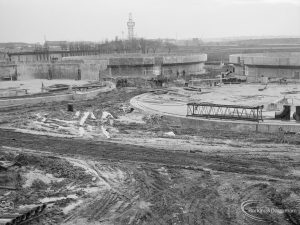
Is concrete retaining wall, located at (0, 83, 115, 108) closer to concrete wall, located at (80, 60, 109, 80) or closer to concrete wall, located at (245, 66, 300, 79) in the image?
concrete wall, located at (80, 60, 109, 80)

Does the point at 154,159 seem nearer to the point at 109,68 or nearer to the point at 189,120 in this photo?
the point at 189,120

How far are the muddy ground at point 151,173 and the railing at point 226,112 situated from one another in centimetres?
97

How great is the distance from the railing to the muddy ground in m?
0.97

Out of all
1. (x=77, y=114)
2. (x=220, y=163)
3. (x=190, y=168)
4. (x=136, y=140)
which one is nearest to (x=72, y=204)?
(x=190, y=168)

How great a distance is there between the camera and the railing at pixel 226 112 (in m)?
13.5

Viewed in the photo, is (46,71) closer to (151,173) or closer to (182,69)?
(182,69)

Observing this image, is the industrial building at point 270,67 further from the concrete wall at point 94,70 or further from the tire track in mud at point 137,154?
the tire track in mud at point 137,154

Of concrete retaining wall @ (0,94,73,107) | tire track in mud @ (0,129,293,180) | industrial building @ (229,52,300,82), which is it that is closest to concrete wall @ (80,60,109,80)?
concrete retaining wall @ (0,94,73,107)

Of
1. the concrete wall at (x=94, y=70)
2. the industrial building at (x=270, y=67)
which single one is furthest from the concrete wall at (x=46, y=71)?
the industrial building at (x=270, y=67)

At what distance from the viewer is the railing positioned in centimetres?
1350

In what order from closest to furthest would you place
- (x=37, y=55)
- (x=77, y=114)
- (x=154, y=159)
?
(x=154, y=159) < (x=77, y=114) < (x=37, y=55)

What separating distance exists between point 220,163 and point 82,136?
4.99 meters

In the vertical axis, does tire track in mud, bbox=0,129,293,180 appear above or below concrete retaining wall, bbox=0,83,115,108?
below

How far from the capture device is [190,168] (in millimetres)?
9375
